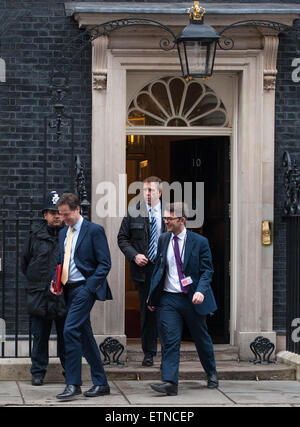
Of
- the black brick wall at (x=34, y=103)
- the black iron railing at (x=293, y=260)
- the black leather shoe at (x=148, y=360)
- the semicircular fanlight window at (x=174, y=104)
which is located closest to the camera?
the black leather shoe at (x=148, y=360)

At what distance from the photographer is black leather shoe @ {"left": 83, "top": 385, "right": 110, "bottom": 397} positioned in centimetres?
880

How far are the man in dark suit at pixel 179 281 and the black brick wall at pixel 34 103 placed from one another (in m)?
1.99

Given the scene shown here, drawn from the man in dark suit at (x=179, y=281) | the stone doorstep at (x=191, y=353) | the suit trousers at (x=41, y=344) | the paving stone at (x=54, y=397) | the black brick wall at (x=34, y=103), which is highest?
the black brick wall at (x=34, y=103)

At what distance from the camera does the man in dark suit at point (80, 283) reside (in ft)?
28.5

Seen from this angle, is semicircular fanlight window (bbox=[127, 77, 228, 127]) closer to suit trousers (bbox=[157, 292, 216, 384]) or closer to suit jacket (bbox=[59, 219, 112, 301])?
suit jacket (bbox=[59, 219, 112, 301])

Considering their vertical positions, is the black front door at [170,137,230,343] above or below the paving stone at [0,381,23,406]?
above

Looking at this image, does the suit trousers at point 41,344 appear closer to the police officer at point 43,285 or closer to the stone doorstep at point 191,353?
the police officer at point 43,285

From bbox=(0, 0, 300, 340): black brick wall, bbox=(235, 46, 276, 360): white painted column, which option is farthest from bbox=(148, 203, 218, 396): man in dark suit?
bbox=(0, 0, 300, 340): black brick wall

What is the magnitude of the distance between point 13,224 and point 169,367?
271cm

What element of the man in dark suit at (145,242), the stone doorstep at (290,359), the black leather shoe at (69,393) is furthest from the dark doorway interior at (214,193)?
the black leather shoe at (69,393)

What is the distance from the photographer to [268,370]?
10227 millimetres

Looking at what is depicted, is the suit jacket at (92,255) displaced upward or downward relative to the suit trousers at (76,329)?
upward

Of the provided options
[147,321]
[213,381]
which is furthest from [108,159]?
[213,381]

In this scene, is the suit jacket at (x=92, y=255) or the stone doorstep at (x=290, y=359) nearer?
the suit jacket at (x=92, y=255)
